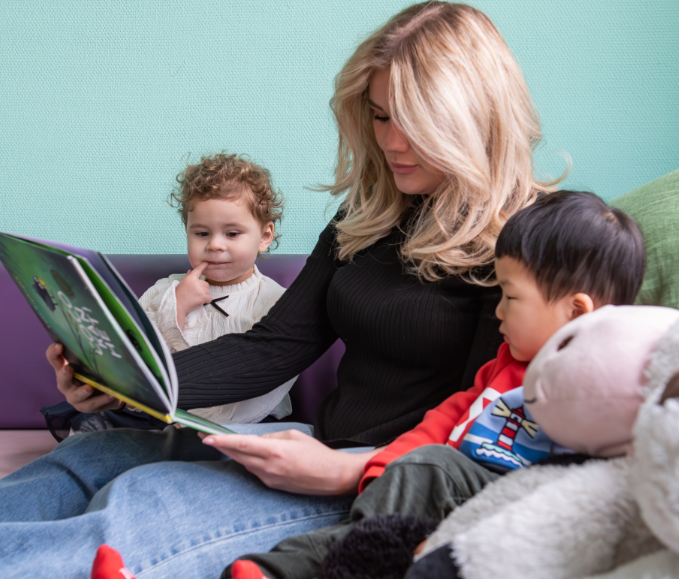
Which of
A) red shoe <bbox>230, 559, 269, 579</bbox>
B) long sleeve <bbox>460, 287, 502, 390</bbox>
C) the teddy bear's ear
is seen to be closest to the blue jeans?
red shoe <bbox>230, 559, 269, 579</bbox>

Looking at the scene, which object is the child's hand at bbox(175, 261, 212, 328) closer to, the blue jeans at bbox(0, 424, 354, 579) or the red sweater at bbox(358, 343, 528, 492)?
the blue jeans at bbox(0, 424, 354, 579)

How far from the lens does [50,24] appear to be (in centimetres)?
144

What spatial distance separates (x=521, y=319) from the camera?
649mm

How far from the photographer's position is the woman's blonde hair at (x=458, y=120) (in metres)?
0.83

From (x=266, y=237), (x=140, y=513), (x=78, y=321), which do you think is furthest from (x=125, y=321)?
(x=266, y=237)

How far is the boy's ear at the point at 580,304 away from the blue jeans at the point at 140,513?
0.36 meters

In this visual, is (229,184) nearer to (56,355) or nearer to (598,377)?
(56,355)

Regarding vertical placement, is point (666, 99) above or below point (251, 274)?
above

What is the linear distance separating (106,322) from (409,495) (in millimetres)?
352


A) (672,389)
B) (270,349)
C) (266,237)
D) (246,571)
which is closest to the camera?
(672,389)

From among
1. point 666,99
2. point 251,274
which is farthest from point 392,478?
point 666,99

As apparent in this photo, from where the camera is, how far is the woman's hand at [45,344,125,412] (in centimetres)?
83

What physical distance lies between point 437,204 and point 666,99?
0.85 m

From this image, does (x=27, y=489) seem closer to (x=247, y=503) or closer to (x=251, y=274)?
(x=247, y=503)
